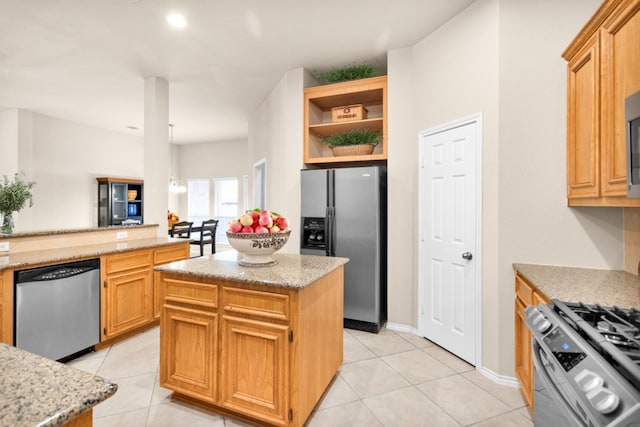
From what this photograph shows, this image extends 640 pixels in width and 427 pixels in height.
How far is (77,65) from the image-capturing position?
3822mm

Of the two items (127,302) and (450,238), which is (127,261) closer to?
(127,302)

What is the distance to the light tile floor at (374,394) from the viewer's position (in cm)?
198

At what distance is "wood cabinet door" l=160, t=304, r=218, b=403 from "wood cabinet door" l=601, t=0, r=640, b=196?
2.36 m

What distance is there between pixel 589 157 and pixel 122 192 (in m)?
7.63

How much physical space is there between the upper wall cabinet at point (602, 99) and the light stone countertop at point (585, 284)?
0.46 metres

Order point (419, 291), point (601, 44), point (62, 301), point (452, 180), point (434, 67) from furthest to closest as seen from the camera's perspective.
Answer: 1. point (419, 291)
2. point (434, 67)
3. point (452, 180)
4. point (62, 301)
5. point (601, 44)

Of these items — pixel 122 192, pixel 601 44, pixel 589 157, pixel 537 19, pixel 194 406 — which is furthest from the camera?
pixel 122 192

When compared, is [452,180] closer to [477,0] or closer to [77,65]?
[477,0]

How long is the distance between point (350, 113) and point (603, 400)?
11.0 feet

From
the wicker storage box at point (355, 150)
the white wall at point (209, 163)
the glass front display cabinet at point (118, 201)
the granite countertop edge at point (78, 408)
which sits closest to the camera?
the granite countertop edge at point (78, 408)

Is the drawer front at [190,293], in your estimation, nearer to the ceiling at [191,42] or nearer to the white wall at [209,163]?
the ceiling at [191,42]

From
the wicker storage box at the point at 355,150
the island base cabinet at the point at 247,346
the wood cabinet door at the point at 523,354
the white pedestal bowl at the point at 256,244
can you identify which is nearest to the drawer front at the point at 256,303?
the island base cabinet at the point at 247,346

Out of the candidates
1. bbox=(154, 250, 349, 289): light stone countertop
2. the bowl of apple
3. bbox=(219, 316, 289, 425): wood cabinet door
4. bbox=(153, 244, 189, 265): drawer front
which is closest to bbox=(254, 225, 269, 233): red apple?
the bowl of apple

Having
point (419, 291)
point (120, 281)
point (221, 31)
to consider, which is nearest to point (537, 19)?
point (419, 291)
